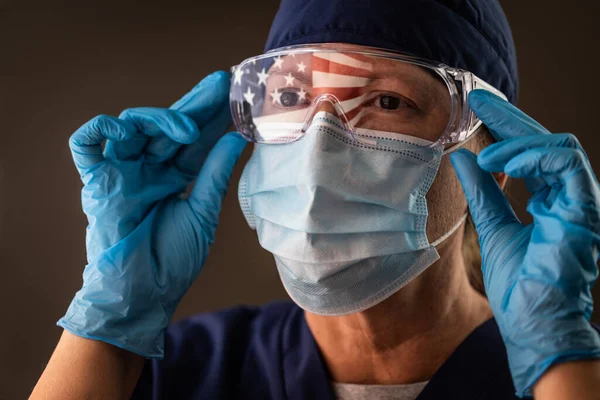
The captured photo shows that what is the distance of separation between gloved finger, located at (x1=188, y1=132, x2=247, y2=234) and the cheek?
1.80 ft

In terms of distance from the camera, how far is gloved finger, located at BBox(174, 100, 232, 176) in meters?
1.88

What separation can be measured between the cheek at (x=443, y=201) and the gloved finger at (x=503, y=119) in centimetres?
17

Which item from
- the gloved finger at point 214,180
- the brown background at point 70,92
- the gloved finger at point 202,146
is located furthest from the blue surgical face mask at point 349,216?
the brown background at point 70,92

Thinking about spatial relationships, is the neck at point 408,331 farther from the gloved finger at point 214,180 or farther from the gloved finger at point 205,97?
the gloved finger at point 205,97

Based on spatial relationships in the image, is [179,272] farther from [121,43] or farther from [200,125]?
[121,43]

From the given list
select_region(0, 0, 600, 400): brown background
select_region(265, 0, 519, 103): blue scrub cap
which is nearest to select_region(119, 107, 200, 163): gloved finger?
select_region(265, 0, 519, 103): blue scrub cap

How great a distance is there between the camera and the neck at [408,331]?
1.74 m

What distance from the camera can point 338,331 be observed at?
1.83 m

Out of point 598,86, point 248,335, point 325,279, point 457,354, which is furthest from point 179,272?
point 598,86

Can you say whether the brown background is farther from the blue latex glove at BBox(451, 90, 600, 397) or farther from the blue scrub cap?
the blue latex glove at BBox(451, 90, 600, 397)

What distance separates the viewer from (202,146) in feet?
6.21

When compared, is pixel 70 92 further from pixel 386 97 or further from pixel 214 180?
pixel 386 97

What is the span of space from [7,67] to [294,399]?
1.72 meters

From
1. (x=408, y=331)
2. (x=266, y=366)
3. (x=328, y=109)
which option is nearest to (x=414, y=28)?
(x=328, y=109)
